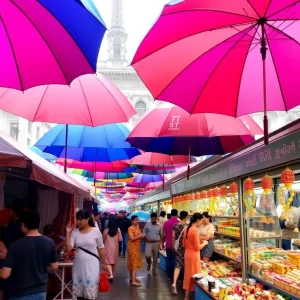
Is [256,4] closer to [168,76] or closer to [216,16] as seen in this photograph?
[216,16]

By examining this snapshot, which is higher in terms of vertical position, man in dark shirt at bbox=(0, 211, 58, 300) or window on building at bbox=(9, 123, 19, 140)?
window on building at bbox=(9, 123, 19, 140)

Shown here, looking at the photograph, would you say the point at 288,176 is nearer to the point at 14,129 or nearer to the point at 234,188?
the point at 234,188

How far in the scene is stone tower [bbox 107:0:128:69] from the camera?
67.8 metres

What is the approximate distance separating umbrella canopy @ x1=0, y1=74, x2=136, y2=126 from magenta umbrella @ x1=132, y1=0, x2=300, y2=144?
4.83ft

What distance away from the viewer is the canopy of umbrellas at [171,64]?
360cm

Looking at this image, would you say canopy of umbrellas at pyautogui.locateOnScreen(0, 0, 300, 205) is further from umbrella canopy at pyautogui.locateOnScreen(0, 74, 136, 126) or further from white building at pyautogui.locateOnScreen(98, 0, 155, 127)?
white building at pyautogui.locateOnScreen(98, 0, 155, 127)

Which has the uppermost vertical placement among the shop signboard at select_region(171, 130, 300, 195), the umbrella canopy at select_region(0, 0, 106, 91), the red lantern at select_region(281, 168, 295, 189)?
the umbrella canopy at select_region(0, 0, 106, 91)

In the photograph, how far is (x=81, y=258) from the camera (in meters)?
5.54

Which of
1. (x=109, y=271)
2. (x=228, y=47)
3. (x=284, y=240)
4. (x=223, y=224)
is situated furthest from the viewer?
(x=109, y=271)

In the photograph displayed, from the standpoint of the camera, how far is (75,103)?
657 centimetres

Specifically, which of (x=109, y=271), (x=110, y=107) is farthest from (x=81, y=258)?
(x=109, y=271)

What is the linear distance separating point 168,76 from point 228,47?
83cm

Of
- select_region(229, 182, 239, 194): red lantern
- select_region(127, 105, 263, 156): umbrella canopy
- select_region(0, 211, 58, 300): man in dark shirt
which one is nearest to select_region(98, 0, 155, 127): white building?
select_region(127, 105, 263, 156): umbrella canopy

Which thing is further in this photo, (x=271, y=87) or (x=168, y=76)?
(x=271, y=87)
